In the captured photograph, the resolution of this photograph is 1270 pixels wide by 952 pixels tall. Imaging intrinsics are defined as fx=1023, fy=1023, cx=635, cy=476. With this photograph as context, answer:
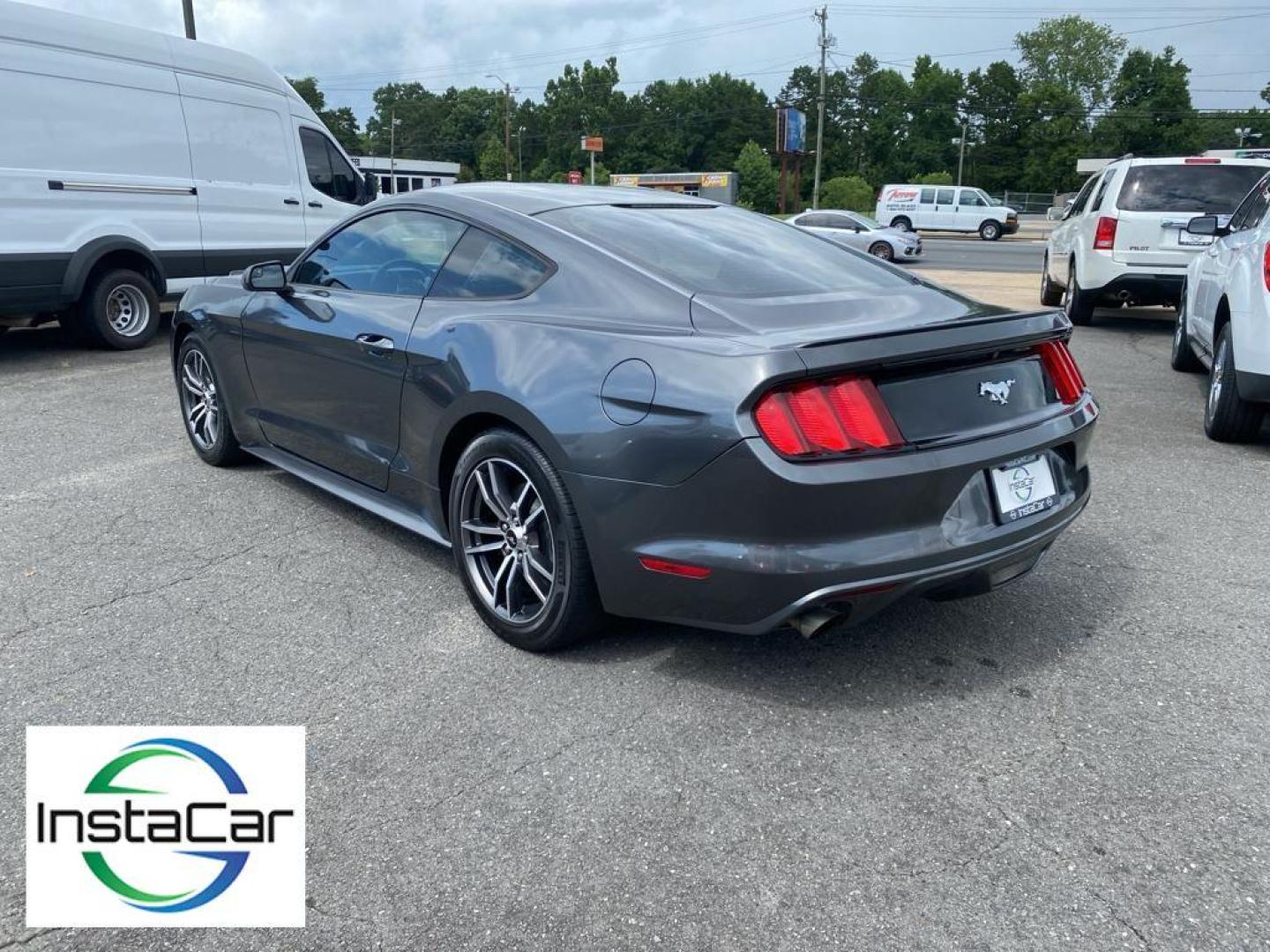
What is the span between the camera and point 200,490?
514cm

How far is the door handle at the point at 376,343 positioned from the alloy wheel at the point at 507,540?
0.69 metres

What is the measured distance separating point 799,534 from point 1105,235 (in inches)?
348

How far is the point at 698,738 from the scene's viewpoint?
2.85 metres

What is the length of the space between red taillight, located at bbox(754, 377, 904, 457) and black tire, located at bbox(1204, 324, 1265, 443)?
4136 mm

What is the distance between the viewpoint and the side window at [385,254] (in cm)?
384

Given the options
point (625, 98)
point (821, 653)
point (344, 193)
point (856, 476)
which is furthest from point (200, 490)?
point (625, 98)

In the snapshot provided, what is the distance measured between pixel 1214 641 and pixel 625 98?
408 ft

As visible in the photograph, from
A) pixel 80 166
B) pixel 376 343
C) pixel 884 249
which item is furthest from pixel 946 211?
pixel 376 343

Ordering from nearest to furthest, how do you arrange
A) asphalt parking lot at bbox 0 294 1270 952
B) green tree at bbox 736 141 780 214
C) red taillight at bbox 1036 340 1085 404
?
asphalt parking lot at bbox 0 294 1270 952
red taillight at bbox 1036 340 1085 404
green tree at bbox 736 141 780 214

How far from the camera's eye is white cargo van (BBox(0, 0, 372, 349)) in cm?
825

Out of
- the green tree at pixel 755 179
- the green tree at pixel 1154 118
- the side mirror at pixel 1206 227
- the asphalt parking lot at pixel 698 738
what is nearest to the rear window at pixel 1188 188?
the side mirror at pixel 1206 227

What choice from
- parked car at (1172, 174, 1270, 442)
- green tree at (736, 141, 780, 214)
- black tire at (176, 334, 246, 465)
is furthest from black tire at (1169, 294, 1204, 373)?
green tree at (736, 141, 780, 214)

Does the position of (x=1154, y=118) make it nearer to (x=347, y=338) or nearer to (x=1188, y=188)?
(x=1188, y=188)

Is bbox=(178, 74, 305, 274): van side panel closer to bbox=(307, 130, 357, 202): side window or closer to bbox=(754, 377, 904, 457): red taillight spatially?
bbox=(307, 130, 357, 202): side window
